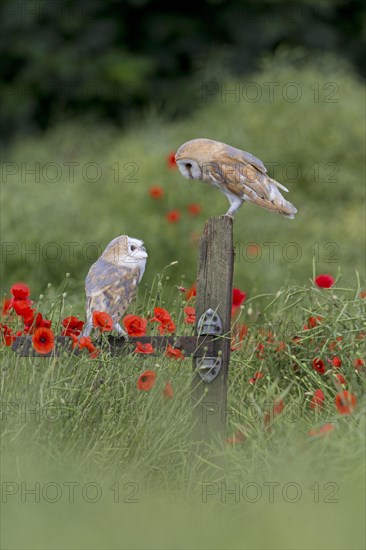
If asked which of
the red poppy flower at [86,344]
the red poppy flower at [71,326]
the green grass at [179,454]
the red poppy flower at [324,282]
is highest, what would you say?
the red poppy flower at [324,282]

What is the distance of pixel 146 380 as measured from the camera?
3998 mm

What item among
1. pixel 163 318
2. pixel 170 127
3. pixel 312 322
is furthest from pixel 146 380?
pixel 170 127

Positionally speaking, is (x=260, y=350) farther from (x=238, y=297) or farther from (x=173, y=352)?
(x=173, y=352)

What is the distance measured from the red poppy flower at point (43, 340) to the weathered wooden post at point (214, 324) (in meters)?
0.59

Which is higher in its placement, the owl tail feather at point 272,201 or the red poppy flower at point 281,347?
the owl tail feather at point 272,201

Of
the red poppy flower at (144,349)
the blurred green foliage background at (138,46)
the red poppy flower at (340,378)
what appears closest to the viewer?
the red poppy flower at (144,349)

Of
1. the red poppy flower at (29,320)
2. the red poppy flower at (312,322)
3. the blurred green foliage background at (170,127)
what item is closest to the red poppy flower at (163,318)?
the red poppy flower at (29,320)

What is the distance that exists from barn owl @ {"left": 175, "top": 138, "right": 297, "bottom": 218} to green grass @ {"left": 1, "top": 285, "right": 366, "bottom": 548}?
2.06 feet

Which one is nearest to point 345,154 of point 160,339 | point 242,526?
point 160,339

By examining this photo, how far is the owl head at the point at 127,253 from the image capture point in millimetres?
4023

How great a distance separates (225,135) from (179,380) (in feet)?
18.2

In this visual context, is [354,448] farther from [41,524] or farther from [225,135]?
[225,135]

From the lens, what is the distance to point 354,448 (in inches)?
145

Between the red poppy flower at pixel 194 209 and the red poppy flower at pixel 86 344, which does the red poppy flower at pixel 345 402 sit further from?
the red poppy flower at pixel 194 209
